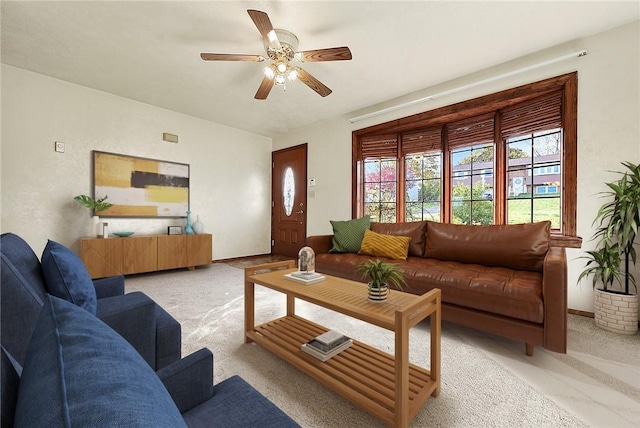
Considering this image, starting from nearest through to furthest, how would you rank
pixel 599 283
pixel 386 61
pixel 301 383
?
pixel 301 383
pixel 599 283
pixel 386 61

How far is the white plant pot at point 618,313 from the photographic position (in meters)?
2.14

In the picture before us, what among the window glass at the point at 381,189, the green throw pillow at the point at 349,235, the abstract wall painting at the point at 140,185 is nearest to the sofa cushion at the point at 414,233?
the green throw pillow at the point at 349,235

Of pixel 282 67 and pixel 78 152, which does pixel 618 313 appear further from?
pixel 78 152

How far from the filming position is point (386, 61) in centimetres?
299

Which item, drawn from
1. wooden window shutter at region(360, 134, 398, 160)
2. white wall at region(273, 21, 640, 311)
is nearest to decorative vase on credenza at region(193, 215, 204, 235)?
wooden window shutter at region(360, 134, 398, 160)

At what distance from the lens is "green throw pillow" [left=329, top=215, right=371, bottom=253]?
3.37 meters

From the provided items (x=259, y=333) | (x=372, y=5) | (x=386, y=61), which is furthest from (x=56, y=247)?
(x=386, y=61)

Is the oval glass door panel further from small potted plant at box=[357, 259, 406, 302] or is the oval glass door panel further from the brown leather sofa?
small potted plant at box=[357, 259, 406, 302]

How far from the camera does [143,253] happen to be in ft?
12.6

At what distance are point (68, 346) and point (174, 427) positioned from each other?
0.22 metres

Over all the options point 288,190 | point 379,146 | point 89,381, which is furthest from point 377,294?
point 288,190

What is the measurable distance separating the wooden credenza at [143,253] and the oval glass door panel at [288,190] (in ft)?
5.60

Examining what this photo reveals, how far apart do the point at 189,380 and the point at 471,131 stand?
3964mm

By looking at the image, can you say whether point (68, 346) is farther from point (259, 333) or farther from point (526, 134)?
point (526, 134)
